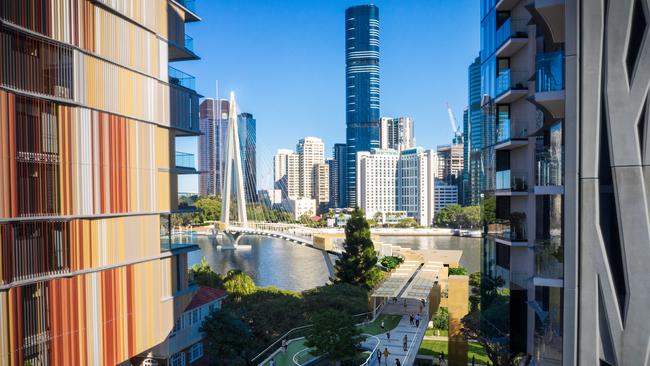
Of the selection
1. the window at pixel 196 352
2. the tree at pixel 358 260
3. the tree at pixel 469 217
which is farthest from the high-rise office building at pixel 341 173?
the window at pixel 196 352

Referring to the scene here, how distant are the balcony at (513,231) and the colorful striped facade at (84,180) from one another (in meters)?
9.09

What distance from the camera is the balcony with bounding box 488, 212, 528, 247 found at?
40.3 feet

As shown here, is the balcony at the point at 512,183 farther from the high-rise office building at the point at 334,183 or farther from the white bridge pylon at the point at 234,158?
the high-rise office building at the point at 334,183

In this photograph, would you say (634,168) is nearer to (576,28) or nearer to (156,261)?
(576,28)

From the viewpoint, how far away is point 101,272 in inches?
467

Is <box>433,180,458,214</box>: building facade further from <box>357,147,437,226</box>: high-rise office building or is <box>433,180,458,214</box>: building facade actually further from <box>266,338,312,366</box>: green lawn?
<box>266,338,312,366</box>: green lawn

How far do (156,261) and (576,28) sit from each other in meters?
11.4

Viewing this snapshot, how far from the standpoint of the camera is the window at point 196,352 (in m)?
16.4

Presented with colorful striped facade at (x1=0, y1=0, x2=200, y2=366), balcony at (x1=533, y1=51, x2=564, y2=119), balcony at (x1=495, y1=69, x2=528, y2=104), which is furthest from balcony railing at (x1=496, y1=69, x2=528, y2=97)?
colorful striped facade at (x1=0, y1=0, x2=200, y2=366)

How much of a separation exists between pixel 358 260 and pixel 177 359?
54.6 ft

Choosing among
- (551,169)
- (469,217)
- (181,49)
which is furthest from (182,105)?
(469,217)

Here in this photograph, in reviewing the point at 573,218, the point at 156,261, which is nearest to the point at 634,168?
the point at 573,218

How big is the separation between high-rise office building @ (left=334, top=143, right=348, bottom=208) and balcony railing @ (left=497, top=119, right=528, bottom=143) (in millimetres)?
155663

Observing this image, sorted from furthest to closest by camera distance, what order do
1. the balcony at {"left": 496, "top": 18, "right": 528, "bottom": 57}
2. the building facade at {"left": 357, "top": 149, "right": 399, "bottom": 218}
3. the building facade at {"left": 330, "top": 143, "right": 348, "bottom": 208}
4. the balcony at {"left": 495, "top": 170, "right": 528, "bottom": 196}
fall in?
the building facade at {"left": 330, "top": 143, "right": 348, "bottom": 208}, the building facade at {"left": 357, "top": 149, "right": 399, "bottom": 218}, the balcony at {"left": 495, "top": 170, "right": 528, "bottom": 196}, the balcony at {"left": 496, "top": 18, "right": 528, "bottom": 57}
